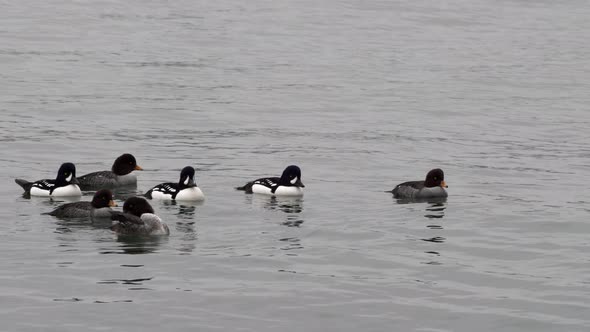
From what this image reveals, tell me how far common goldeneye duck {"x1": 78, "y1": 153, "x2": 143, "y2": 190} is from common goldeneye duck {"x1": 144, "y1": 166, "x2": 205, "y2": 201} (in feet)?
5.80

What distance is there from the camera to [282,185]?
28.5 m

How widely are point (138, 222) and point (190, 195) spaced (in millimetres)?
3716

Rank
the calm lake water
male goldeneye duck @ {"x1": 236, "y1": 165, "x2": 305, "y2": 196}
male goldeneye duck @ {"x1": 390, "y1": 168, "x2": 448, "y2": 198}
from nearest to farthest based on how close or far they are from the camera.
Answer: the calm lake water → male goldeneye duck @ {"x1": 236, "y1": 165, "x2": 305, "y2": 196} → male goldeneye duck @ {"x1": 390, "y1": 168, "x2": 448, "y2": 198}

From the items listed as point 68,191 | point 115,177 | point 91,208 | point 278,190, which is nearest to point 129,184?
point 115,177

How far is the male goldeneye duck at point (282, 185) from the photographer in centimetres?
2838

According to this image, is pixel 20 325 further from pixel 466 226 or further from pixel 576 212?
pixel 576 212

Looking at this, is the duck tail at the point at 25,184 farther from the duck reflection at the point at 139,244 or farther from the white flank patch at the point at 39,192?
the duck reflection at the point at 139,244

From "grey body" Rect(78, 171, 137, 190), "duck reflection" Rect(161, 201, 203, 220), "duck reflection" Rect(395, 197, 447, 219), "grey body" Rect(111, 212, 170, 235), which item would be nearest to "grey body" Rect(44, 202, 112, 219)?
"grey body" Rect(111, 212, 170, 235)

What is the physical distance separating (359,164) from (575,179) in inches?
206

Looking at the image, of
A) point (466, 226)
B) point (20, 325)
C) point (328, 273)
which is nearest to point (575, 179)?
point (466, 226)

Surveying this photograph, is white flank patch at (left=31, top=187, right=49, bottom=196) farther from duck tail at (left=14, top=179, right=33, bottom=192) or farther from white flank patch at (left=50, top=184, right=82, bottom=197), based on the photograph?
duck tail at (left=14, top=179, right=33, bottom=192)

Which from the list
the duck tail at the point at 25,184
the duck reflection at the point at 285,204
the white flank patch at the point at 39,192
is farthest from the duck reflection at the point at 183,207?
the duck tail at the point at 25,184

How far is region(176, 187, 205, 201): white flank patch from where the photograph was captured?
2730cm

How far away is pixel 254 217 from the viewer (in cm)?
2597
